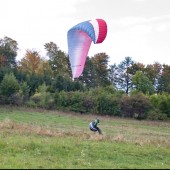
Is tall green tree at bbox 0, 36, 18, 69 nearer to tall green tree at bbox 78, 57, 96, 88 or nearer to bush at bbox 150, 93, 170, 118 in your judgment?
tall green tree at bbox 78, 57, 96, 88

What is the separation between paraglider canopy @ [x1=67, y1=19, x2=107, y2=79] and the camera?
22.8m

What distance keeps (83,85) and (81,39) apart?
55807mm

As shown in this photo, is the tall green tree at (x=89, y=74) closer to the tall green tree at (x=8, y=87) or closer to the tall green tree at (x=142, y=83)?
the tall green tree at (x=142, y=83)

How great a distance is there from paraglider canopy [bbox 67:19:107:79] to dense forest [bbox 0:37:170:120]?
110ft

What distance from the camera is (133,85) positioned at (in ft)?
314

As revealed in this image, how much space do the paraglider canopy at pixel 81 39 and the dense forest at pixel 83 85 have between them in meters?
33.4

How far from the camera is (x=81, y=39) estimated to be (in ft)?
78.2

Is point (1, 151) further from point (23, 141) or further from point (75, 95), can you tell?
point (75, 95)

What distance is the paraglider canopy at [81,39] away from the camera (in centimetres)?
2284

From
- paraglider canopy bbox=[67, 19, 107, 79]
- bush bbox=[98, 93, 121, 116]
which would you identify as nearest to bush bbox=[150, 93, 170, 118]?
bush bbox=[98, 93, 121, 116]

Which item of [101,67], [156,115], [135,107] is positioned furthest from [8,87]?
[101,67]

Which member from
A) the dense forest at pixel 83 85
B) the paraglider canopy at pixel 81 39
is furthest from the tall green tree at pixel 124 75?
the paraglider canopy at pixel 81 39

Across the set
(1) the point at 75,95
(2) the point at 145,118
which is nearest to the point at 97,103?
(1) the point at 75,95

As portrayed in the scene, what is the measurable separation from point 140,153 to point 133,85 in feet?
261
